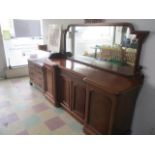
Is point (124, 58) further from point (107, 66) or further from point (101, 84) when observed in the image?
point (101, 84)

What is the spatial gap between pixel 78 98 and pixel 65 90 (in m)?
0.37

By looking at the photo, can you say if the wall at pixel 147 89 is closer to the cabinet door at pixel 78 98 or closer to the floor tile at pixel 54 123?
the cabinet door at pixel 78 98

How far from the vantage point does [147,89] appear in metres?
1.71

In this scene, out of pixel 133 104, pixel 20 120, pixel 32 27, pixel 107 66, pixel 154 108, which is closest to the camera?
pixel 154 108

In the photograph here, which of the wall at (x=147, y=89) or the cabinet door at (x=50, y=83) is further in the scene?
the cabinet door at (x=50, y=83)

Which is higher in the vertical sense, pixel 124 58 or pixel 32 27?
pixel 32 27

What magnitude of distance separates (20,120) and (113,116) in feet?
5.04

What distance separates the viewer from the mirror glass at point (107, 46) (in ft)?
5.96

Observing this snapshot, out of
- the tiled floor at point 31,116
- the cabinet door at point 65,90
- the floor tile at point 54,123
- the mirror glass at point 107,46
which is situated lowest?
the floor tile at point 54,123

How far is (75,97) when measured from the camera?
2227 millimetres

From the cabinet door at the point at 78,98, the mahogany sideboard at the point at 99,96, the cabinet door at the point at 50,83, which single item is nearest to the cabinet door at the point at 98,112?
the mahogany sideboard at the point at 99,96

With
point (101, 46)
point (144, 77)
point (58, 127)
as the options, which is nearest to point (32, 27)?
point (101, 46)

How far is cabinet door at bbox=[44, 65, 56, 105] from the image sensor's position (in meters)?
2.56

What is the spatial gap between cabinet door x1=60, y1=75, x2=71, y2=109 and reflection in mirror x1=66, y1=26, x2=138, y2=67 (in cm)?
55
